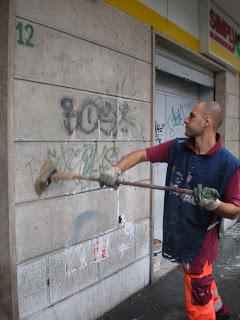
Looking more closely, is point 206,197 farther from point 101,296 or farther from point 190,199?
point 101,296

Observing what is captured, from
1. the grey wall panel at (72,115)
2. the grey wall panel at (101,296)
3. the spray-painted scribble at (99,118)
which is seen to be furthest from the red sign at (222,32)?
the grey wall panel at (101,296)

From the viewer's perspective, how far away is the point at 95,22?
3527 millimetres

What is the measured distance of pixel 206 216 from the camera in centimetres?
301

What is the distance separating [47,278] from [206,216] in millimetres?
1327

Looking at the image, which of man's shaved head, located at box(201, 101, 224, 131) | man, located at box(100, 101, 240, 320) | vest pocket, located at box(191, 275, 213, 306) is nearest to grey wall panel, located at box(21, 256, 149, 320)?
man, located at box(100, 101, 240, 320)

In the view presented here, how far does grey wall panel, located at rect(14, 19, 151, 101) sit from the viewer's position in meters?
2.93

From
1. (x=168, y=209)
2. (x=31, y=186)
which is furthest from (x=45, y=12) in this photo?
(x=168, y=209)

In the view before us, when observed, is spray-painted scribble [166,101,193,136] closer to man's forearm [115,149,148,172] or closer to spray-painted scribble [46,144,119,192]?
spray-painted scribble [46,144,119,192]

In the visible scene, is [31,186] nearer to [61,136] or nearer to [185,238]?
[61,136]

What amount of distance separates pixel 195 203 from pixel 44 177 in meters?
1.13

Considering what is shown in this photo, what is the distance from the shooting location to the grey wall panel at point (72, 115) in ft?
9.42

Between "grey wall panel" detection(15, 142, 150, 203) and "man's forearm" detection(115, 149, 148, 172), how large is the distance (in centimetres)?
41

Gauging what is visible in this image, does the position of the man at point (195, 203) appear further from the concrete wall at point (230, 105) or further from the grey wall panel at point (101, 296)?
the concrete wall at point (230, 105)

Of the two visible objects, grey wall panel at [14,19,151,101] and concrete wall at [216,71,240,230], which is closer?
grey wall panel at [14,19,151,101]
